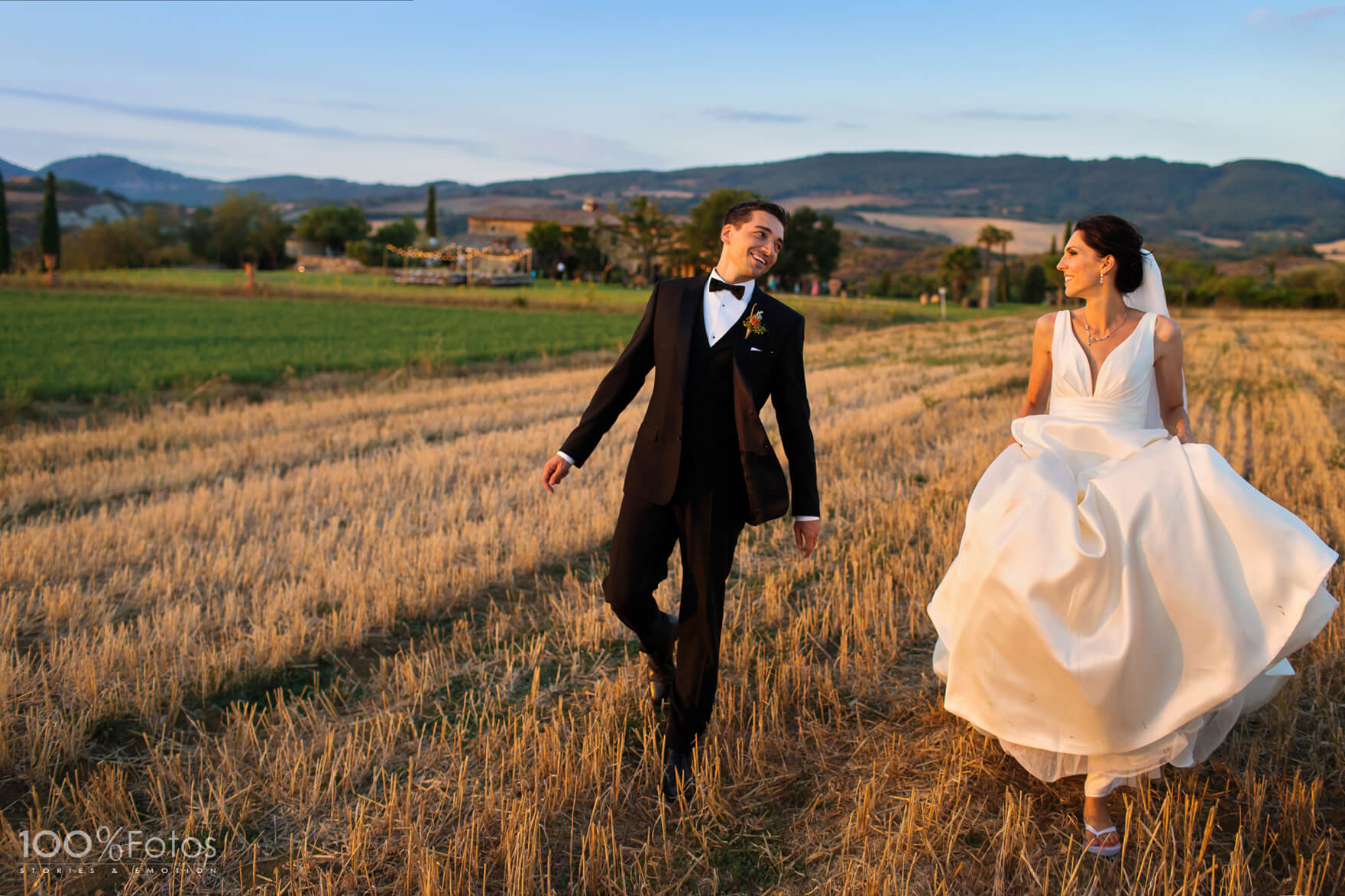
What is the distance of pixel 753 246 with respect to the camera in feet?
11.0

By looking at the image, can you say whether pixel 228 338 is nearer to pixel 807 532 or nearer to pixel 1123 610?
pixel 807 532

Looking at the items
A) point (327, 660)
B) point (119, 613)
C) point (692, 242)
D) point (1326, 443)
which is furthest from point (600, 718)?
point (692, 242)

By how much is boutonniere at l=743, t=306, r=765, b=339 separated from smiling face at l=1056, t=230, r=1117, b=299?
1.34 m

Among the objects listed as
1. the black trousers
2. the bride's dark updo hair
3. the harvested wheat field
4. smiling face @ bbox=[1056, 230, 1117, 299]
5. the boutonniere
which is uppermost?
the bride's dark updo hair

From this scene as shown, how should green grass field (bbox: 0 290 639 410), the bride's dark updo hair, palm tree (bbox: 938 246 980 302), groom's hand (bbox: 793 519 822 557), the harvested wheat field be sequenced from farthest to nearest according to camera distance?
1. palm tree (bbox: 938 246 980 302)
2. green grass field (bbox: 0 290 639 410)
3. the bride's dark updo hair
4. groom's hand (bbox: 793 519 822 557)
5. the harvested wheat field

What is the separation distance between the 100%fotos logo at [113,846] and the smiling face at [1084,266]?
4024 mm

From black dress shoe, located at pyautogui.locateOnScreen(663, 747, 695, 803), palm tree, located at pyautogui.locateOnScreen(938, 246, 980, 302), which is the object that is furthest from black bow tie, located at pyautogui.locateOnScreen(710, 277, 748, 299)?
palm tree, located at pyautogui.locateOnScreen(938, 246, 980, 302)

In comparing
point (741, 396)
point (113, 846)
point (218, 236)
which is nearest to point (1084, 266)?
point (741, 396)

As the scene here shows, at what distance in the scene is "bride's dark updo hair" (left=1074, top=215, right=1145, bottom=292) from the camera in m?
3.71

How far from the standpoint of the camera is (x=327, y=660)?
496 centimetres

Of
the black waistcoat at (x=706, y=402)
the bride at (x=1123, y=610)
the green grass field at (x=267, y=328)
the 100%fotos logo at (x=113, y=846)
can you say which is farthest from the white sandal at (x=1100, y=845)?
the green grass field at (x=267, y=328)

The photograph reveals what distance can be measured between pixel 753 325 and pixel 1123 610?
1662 millimetres

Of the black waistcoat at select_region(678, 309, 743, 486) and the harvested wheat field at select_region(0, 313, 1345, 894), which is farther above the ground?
the black waistcoat at select_region(678, 309, 743, 486)

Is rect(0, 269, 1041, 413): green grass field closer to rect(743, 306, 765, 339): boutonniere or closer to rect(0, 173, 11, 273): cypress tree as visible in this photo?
rect(743, 306, 765, 339): boutonniere
